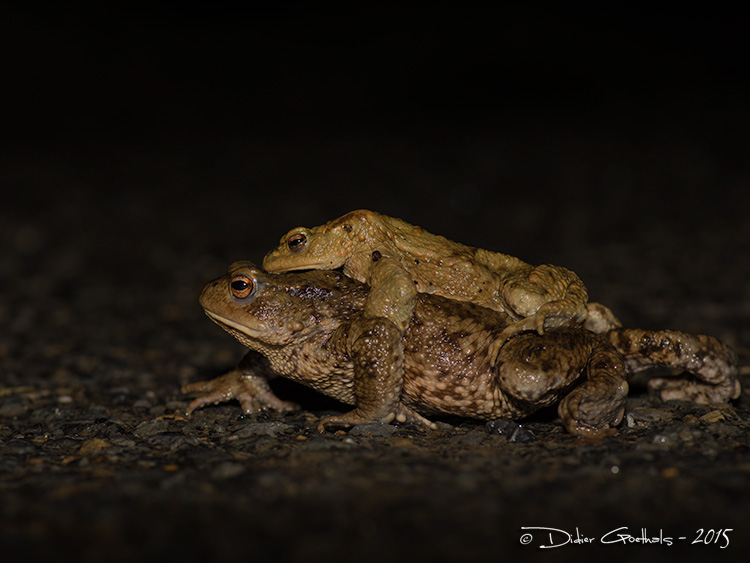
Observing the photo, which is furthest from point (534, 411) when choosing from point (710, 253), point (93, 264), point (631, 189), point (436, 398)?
point (631, 189)

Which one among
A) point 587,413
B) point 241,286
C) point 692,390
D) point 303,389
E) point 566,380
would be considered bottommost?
point 587,413

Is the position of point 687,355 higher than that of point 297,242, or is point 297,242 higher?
point 297,242

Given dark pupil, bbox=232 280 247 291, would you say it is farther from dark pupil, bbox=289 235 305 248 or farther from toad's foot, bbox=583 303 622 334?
toad's foot, bbox=583 303 622 334

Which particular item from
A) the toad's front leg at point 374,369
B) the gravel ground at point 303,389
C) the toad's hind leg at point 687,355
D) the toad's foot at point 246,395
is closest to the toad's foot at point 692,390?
the toad's hind leg at point 687,355

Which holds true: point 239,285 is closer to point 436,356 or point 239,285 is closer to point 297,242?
point 297,242

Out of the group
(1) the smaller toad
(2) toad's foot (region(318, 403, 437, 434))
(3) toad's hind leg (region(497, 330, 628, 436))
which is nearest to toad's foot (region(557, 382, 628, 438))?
(3) toad's hind leg (region(497, 330, 628, 436))

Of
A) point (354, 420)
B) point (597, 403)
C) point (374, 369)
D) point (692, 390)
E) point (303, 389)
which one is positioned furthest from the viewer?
point (303, 389)

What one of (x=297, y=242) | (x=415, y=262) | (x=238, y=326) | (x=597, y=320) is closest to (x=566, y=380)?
(x=597, y=320)

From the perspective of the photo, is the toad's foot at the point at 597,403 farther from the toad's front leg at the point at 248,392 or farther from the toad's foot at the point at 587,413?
the toad's front leg at the point at 248,392
